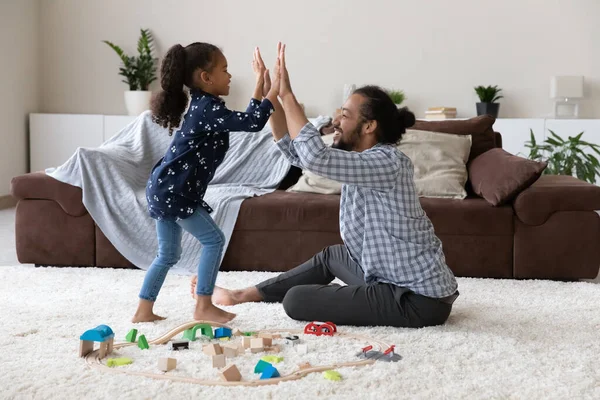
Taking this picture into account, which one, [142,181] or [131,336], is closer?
[131,336]

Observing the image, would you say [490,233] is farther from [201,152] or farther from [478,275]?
[201,152]

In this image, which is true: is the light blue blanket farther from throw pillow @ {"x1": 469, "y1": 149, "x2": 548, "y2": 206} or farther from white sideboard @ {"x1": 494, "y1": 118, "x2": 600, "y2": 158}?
white sideboard @ {"x1": 494, "y1": 118, "x2": 600, "y2": 158}

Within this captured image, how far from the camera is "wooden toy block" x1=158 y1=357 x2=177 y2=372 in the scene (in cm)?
218

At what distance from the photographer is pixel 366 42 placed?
257 inches

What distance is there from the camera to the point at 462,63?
254 inches

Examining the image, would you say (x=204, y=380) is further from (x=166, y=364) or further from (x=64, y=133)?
(x=64, y=133)

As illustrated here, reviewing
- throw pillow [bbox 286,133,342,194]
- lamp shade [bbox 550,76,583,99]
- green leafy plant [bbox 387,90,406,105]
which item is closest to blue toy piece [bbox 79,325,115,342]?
throw pillow [bbox 286,133,342,194]

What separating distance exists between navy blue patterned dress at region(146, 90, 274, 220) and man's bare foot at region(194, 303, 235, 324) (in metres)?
0.32

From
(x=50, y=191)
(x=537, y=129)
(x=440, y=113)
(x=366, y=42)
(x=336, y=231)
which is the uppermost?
(x=366, y=42)

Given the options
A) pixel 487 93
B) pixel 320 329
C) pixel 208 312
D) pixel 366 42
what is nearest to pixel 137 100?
pixel 366 42

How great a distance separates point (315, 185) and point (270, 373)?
76.9 inches

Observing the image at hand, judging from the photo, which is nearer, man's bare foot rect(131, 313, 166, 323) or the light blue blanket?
man's bare foot rect(131, 313, 166, 323)

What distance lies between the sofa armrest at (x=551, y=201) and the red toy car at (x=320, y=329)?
1392mm

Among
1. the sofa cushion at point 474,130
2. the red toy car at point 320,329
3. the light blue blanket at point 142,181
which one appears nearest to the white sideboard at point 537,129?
the sofa cushion at point 474,130
